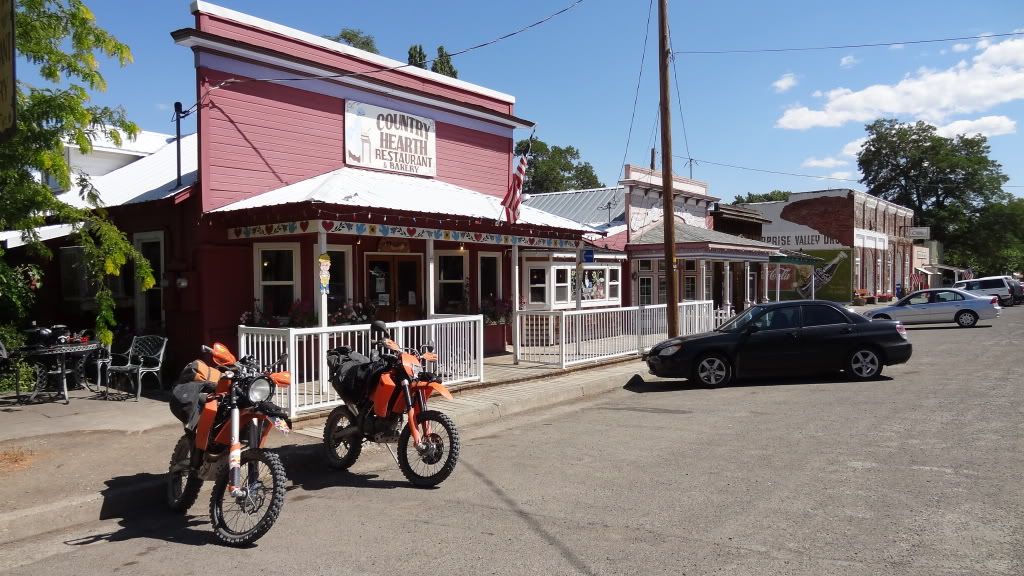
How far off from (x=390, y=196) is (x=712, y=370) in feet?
20.3

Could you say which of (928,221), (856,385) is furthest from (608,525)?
(928,221)

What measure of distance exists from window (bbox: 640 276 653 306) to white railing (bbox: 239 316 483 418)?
12.7 meters

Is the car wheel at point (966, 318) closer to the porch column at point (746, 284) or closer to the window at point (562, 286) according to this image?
the porch column at point (746, 284)

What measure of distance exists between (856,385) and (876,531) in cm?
777

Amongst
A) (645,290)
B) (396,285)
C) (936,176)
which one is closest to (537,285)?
(645,290)

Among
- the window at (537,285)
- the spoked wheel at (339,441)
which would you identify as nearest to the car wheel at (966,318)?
the window at (537,285)

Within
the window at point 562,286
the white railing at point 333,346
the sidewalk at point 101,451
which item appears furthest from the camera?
the window at point 562,286

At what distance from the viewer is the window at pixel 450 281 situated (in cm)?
1506

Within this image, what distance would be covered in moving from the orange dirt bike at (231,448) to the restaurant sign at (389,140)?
8.33 meters

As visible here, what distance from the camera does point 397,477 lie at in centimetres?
681

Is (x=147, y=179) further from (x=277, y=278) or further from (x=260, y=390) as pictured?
(x=260, y=390)

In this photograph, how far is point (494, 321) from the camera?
15.2 m

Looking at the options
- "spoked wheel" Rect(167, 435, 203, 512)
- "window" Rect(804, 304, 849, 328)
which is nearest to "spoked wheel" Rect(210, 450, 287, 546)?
"spoked wheel" Rect(167, 435, 203, 512)

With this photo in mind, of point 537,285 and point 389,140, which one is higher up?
point 389,140
